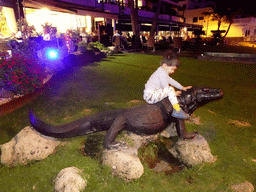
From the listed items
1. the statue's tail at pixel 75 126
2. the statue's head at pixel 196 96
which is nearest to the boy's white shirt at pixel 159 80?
the statue's head at pixel 196 96

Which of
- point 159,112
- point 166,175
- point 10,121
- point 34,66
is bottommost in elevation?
point 166,175

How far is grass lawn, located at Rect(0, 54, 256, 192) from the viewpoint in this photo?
2.39 m

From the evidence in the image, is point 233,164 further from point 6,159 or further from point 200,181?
point 6,159

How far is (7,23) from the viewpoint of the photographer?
30.3ft

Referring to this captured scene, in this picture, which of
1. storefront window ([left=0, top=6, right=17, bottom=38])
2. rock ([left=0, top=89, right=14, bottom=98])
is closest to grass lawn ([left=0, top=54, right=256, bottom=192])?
rock ([left=0, top=89, right=14, bottom=98])

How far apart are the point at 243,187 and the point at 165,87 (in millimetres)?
1664

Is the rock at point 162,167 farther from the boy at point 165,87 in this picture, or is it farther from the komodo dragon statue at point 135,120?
the boy at point 165,87

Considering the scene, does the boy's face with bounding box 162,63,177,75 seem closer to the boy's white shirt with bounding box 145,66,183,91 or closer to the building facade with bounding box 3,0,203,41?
the boy's white shirt with bounding box 145,66,183,91

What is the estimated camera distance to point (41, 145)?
2.86 meters

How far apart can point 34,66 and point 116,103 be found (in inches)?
100

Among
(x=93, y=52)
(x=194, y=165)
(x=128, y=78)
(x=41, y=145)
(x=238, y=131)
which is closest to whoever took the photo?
(x=194, y=165)

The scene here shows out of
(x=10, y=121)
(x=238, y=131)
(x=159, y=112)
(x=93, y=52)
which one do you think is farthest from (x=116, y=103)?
(x=93, y=52)

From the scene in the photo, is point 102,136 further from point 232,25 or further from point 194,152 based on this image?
point 232,25

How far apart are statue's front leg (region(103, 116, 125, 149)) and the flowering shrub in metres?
3.11
